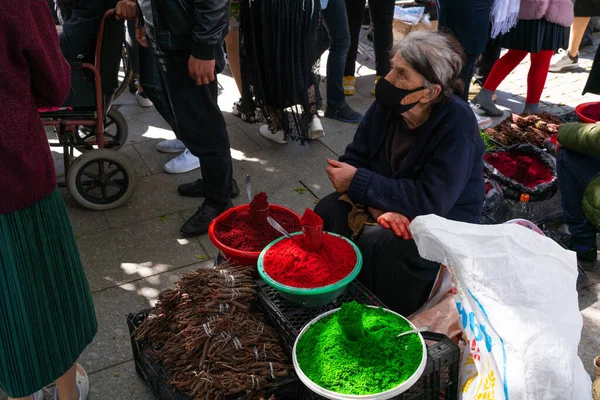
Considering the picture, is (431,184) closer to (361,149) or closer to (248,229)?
(361,149)

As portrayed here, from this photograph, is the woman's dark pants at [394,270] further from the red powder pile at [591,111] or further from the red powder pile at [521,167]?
the red powder pile at [591,111]

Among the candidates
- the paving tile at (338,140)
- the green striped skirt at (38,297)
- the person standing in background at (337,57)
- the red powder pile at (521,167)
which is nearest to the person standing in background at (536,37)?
the person standing in background at (337,57)

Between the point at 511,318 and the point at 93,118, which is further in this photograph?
the point at 93,118

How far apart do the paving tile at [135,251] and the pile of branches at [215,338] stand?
3.80 ft

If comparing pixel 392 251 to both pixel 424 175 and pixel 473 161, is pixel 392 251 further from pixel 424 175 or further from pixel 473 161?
pixel 473 161

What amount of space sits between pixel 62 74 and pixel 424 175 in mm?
1604

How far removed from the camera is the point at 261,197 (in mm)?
2977

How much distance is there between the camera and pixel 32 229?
7.38 feet

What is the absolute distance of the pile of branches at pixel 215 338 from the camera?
230 centimetres

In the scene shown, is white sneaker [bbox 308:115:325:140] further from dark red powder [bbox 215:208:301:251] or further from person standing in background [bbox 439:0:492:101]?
dark red powder [bbox 215:208:301:251]

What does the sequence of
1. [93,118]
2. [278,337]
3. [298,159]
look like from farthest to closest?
[298,159] → [93,118] → [278,337]

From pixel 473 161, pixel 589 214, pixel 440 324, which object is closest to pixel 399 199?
pixel 473 161

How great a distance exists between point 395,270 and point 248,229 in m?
0.74

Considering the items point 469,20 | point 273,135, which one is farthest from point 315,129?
point 469,20
